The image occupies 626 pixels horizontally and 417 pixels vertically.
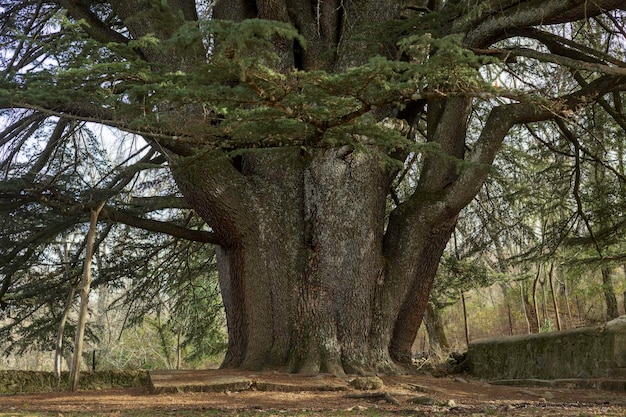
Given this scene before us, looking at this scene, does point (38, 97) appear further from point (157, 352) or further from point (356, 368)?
point (157, 352)

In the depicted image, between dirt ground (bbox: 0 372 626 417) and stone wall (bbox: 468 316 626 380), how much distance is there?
37cm

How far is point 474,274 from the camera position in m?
12.0

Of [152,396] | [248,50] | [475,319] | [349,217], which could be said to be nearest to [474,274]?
[349,217]

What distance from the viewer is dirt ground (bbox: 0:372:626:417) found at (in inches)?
197

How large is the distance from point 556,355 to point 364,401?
9.84 feet

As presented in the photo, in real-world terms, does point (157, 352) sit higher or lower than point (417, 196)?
lower

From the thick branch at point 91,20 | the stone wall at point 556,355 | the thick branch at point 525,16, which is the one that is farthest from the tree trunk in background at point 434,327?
the thick branch at point 91,20

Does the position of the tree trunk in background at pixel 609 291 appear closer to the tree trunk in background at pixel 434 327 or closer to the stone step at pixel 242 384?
the tree trunk in background at pixel 434 327

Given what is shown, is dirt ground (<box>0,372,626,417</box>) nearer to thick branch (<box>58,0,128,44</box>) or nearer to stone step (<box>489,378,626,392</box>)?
stone step (<box>489,378,626,392</box>)

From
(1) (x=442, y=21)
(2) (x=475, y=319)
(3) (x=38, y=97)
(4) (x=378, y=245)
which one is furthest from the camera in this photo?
(2) (x=475, y=319)

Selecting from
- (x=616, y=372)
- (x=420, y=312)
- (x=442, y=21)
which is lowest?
(x=616, y=372)

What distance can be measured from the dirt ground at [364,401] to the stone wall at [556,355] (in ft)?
1.21

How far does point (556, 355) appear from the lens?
7508 millimetres

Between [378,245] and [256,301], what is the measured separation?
1.64 m
